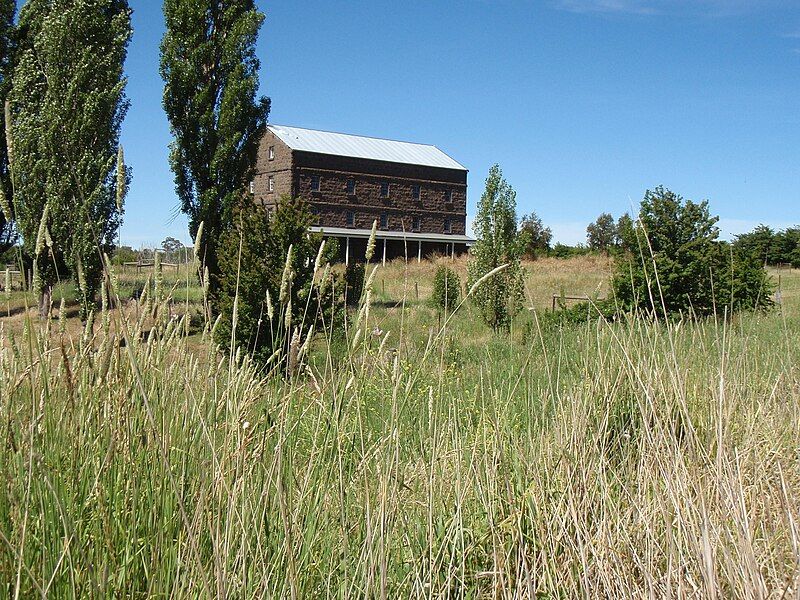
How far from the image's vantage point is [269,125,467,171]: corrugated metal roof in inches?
1500

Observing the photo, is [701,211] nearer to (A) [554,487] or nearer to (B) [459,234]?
(A) [554,487]

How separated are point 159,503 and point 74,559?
0.61 feet

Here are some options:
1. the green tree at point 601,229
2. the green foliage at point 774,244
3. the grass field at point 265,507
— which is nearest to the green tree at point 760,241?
the green foliage at point 774,244

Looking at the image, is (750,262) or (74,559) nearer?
(74,559)

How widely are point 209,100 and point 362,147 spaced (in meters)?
23.6

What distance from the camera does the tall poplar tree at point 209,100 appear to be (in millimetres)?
16984

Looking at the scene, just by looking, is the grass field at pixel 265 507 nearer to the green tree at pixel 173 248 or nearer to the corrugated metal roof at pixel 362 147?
the green tree at pixel 173 248

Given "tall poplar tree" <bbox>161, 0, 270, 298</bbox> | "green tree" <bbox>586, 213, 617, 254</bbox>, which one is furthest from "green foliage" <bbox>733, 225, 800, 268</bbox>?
"green tree" <bbox>586, 213, 617, 254</bbox>

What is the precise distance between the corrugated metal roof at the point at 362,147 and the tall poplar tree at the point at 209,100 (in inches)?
759

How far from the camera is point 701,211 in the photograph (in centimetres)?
1102

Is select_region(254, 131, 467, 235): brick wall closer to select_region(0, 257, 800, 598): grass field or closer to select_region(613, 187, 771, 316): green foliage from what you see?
select_region(613, 187, 771, 316): green foliage

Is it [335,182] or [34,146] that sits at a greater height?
[335,182]

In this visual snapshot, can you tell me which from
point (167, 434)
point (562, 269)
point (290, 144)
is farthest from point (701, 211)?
point (290, 144)

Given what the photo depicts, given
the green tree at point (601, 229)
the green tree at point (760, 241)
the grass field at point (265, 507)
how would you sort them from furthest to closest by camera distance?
the green tree at point (601, 229)
the green tree at point (760, 241)
the grass field at point (265, 507)
